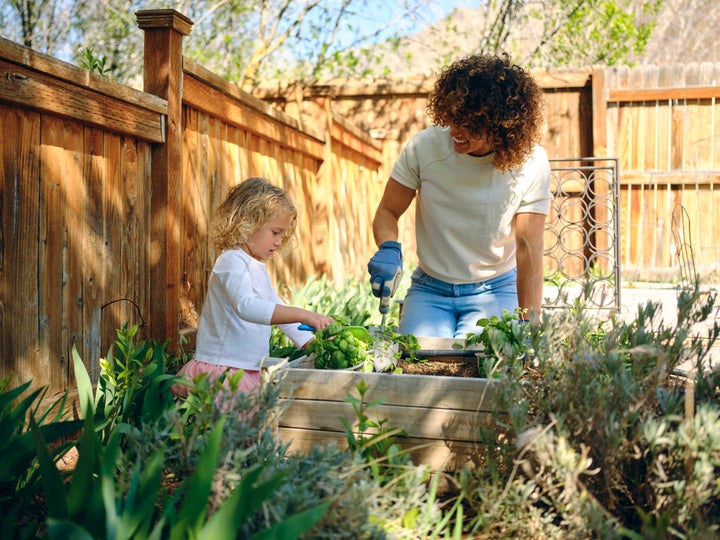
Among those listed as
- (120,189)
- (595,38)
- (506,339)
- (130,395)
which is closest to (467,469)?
(506,339)

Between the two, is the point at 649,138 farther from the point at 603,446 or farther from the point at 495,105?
the point at 603,446

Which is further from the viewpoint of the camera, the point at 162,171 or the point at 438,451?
the point at 162,171

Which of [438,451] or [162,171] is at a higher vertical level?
[162,171]

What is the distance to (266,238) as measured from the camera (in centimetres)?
280

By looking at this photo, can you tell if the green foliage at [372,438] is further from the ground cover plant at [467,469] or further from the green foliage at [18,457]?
the green foliage at [18,457]

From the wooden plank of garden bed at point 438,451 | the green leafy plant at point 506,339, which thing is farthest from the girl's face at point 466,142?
the wooden plank of garden bed at point 438,451

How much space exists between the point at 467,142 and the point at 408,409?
1.35 meters

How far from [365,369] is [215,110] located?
215 cm

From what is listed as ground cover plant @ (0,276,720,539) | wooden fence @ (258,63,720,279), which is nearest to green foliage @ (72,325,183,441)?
ground cover plant @ (0,276,720,539)

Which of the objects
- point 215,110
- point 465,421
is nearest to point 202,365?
point 465,421

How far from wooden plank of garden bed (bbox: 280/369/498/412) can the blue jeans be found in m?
1.18

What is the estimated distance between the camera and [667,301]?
19.1ft

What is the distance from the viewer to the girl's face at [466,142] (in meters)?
2.86

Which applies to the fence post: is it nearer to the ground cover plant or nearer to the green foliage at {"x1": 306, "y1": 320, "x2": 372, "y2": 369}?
the green foliage at {"x1": 306, "y1": 320, "x2": 372, "y2": 369}
